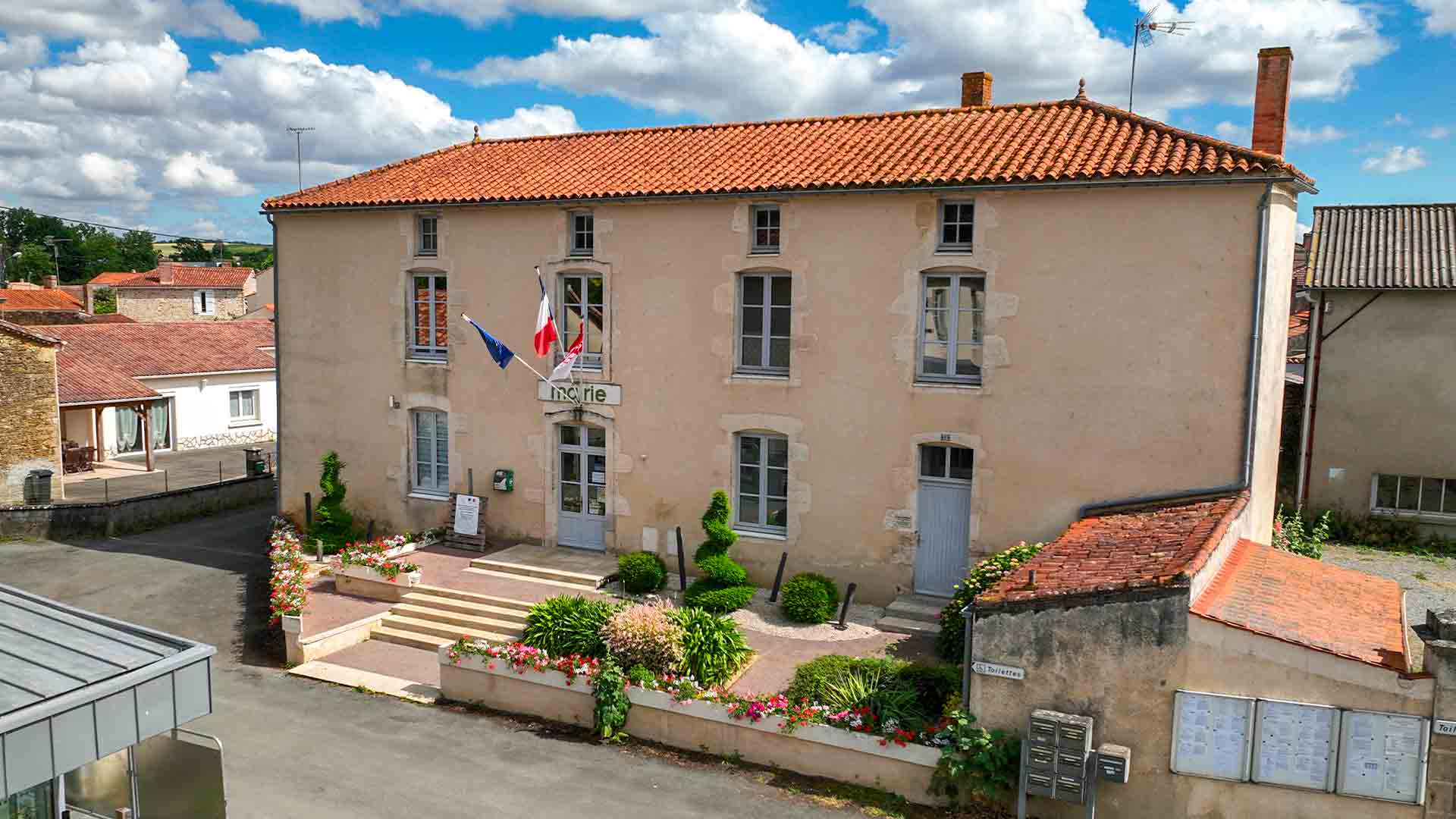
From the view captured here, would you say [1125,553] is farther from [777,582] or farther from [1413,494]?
[1413,494]

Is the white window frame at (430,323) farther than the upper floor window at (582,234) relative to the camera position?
Yes

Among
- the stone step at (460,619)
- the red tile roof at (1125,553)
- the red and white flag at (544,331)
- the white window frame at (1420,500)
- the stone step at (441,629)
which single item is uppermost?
the red and white flag at (544,331)

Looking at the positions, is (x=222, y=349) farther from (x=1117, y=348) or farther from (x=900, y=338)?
(x=1117, y=348)

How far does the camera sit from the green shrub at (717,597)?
1439 centimetres

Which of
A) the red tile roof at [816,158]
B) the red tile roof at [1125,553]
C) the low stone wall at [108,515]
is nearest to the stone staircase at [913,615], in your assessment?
the red tile roof at [1125,553]

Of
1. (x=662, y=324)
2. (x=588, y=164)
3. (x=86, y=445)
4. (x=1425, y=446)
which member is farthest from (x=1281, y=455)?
(x=86, y=445)

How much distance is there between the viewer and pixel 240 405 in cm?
3506

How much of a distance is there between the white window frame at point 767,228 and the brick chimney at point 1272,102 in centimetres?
671

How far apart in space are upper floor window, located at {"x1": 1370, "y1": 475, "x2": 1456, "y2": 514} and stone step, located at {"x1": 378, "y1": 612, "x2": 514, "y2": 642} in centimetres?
1739

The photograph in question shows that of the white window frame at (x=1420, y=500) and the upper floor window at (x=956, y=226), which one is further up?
the upper floor window at (x=956, y=226)

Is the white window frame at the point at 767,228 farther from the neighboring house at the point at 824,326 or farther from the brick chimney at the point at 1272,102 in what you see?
the brick chimney at the point at 1272,102

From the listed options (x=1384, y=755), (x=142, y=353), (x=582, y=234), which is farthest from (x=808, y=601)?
(x=142, y=353)

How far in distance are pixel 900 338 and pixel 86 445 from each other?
26.3 m

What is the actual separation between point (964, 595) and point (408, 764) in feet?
22.0
